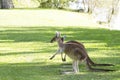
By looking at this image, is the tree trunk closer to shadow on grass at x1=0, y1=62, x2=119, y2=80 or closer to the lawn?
the lawn

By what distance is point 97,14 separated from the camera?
93.5ft

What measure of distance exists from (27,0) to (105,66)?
3158 centimetres

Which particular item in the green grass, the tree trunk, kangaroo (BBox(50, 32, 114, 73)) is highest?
kangaroo (BBox(50, 32, 114, 73))

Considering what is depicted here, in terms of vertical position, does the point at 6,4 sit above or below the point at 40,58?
below

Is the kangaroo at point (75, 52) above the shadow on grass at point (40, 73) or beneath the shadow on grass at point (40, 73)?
above

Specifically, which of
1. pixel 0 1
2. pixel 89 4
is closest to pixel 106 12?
pixel 89 4

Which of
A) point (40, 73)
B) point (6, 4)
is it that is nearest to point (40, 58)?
point (40, 73)

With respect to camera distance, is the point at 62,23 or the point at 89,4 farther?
the point at 89,4

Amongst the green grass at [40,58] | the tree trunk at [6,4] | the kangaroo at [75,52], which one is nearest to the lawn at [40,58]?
the green grass at [40,58]

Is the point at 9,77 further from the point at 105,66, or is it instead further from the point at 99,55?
the point at 99,55

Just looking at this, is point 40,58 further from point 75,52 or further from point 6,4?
point 6,4

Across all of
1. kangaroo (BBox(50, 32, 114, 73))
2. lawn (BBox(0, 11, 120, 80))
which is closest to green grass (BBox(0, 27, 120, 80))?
lawn (BBox(0, 11, 120, 80))

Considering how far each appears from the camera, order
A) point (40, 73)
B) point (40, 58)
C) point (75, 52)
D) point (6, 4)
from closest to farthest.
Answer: point (75, 52) < point (40, 73) < point (40, 58) < point (6, 4)

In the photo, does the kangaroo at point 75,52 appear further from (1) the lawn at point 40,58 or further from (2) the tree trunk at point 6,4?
(2) the tree trunk at point 6,4
